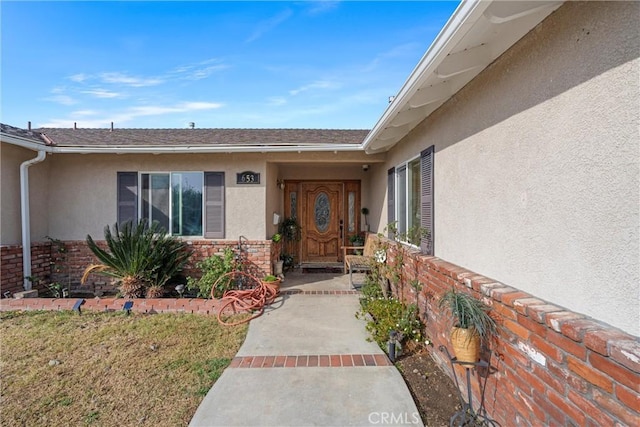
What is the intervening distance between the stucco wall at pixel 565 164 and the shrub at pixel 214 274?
4342 millimetres

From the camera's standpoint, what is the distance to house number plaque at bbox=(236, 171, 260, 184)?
20.9 feet

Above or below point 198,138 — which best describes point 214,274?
below

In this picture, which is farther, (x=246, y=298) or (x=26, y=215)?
(x=26, y=215)

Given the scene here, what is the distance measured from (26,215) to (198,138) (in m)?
3.49

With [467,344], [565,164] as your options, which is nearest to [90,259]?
[467,344]

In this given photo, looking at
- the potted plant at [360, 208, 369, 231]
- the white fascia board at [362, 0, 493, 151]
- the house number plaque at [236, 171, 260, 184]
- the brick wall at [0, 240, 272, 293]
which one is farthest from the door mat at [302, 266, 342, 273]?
the white fascia board at [362, 0, 493, 151]

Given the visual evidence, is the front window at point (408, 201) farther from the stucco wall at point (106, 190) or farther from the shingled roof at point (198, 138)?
the stucco wall at point (106, 190)

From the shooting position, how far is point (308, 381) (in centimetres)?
301

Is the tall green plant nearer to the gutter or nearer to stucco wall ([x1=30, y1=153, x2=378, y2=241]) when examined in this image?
the gutter

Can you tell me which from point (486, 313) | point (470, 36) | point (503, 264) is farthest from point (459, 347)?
point (470, 36)

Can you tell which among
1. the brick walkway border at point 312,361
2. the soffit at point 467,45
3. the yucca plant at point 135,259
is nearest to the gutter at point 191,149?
the yucca plant at point 135,259

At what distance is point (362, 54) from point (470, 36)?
15.1ft

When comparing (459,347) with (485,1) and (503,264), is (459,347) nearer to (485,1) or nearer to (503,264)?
(503,264)

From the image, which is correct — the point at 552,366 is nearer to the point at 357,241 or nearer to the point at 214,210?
the point at 214,210
